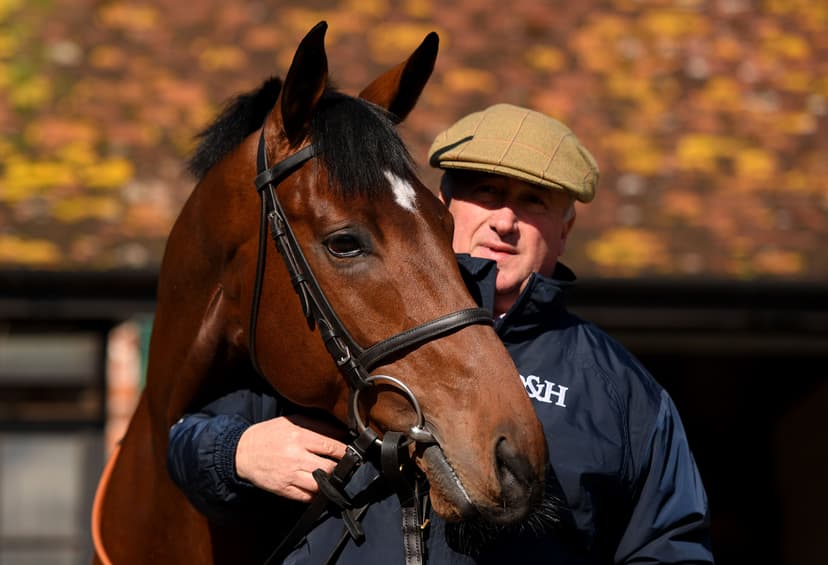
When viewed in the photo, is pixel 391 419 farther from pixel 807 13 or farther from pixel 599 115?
pixel 807 13

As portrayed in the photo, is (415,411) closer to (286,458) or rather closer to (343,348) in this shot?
(343,348)

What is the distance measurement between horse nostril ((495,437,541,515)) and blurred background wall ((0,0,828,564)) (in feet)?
14.6

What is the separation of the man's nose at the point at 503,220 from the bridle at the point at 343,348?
411 mm

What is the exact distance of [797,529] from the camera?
26.7ft

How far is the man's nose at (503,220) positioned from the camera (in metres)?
2.57

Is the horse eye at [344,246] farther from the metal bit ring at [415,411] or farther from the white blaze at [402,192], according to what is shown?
the metal bit ring at [415,411]

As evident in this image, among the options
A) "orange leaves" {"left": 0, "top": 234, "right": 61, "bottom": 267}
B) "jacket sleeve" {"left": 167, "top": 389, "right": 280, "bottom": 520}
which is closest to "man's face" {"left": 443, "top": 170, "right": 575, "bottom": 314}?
"jacket sleeve" {"left": 167, "top": 389, "right": 280, "bottom": 520}

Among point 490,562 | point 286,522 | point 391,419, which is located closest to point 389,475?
point 391,419

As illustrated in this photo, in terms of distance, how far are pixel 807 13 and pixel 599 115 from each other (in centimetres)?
202

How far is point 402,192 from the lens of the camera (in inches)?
90.8

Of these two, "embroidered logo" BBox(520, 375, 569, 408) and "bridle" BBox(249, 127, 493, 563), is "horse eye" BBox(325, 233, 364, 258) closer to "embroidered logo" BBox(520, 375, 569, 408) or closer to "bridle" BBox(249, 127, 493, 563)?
"bridle" BBox(249, 127, 493, 563)

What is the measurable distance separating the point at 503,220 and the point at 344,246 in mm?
458

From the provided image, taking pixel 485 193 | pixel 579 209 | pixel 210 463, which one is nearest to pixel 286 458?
pixel 210 463

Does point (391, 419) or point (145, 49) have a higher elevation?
point (145, 49)
